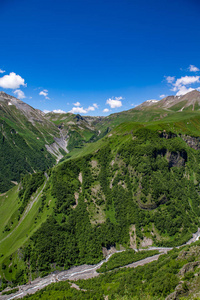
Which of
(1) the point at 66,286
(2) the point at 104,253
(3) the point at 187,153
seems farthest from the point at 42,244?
(3) the point at 187,153

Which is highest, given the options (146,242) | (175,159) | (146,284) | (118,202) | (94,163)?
(94,163)

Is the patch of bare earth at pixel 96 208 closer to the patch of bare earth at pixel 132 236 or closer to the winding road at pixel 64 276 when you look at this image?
the patch of bare earth at pixel 132 236

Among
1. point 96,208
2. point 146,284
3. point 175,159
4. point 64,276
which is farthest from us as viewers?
point 175,159

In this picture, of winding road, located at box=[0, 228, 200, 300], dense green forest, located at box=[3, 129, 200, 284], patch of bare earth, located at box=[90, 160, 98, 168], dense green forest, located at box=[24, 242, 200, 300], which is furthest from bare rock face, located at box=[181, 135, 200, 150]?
dense green forest, located at box=[24, 242, 200, 300]

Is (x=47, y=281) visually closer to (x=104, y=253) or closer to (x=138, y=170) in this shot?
(x=104, y=253)

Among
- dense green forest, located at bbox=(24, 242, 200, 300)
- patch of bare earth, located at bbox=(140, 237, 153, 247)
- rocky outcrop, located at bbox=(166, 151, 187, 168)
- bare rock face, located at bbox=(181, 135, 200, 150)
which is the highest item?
bare rock face, located at bbox=(181, 135, 200, 150)

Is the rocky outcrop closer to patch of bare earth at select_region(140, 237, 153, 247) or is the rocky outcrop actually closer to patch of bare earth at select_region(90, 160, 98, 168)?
patch of bare earth at select_region(90, 160, 98, 168)

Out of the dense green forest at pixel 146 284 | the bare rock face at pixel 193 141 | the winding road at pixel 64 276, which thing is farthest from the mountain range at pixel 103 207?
the dense green forest at pixel 146 284

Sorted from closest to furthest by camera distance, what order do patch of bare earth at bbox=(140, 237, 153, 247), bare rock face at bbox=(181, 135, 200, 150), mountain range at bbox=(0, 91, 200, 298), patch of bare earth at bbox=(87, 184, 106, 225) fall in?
1. mountain range at bbox=(0, 91, 200, 298)
2. patch of bare earth at bbox=(140, 237, 153, 247)
3. patch of bare earth at bbox=(87, 184, 106, 225)
4. bare rock face at bbox=(181, 135, 200, 150)

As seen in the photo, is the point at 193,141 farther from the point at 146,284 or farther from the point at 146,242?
the point at 146,284

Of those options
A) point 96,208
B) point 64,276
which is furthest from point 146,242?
point 64,276

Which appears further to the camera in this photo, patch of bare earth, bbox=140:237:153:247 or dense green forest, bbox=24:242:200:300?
patch of bare earth, bbox=140:237:153:247

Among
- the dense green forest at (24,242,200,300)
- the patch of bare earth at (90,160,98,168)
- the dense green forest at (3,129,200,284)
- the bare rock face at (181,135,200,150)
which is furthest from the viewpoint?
the bare rock face at (181,135,200,150)
